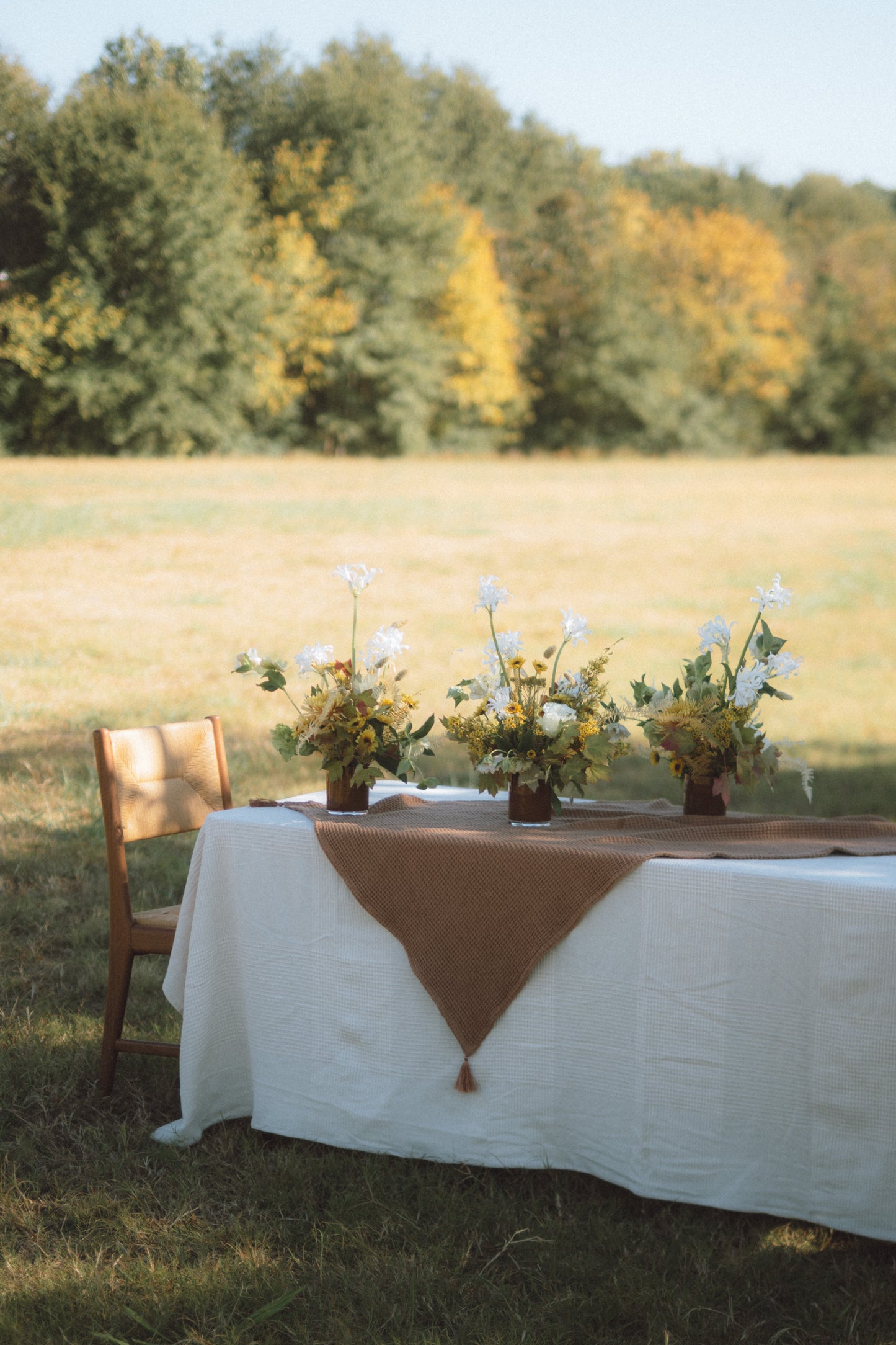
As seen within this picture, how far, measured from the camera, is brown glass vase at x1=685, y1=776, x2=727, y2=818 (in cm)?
300

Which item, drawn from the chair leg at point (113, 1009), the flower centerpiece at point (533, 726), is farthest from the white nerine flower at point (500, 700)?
the chair leg at point (113, 1009)

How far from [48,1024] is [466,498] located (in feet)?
43.5

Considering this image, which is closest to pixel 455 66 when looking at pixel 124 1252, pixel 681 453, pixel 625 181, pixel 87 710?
pixel 625 181

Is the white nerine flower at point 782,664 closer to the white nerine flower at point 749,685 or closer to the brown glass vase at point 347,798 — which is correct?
the white nerine flower at point 749,685

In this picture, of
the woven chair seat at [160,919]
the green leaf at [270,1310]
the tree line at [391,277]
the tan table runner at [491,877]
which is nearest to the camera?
the green leaf at [270,1310]

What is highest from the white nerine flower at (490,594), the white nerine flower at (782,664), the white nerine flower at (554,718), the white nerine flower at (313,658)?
the white nerine flower at (490,594)

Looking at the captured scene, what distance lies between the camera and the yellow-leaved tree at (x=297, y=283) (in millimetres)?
13727

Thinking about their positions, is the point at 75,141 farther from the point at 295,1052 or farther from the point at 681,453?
the point at 295,1052

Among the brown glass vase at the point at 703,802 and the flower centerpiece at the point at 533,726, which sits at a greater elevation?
the flower centerpiece at the point at 533,726

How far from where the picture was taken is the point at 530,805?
294 centimetres

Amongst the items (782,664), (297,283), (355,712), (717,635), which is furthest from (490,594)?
(297,283)

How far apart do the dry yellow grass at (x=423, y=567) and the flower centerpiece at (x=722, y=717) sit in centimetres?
566

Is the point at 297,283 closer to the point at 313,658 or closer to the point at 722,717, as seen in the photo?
the point at 313,658

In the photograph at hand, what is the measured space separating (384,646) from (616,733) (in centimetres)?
57
